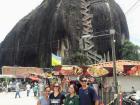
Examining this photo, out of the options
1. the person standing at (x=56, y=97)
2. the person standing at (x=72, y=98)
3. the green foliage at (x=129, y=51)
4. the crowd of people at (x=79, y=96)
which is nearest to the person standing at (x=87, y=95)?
the crowd of people at (x=79, y=96)

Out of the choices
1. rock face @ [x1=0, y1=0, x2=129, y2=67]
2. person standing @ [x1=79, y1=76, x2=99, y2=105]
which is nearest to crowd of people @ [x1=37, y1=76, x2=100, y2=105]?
person standing @ [x1=79, y1=76, x2=99, y2=105]

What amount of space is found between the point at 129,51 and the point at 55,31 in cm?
1224

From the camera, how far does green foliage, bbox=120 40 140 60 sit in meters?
73.7

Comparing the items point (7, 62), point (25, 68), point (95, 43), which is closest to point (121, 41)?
point (95, 43)

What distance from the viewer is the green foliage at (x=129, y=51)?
7374 centimetres

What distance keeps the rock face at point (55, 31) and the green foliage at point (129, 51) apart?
1.59 meters

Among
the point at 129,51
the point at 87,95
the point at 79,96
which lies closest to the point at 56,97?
the point at 79,96

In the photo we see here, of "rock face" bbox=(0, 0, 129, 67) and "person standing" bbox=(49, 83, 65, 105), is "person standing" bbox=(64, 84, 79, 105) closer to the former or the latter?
"person standing" bbox=(49, 83, 65, 105)

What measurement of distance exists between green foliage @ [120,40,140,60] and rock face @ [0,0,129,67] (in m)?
1.59

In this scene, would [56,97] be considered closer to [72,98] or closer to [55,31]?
[72,98]

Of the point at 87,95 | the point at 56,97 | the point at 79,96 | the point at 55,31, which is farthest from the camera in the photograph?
the point at 55,31

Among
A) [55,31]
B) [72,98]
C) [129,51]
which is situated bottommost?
[72,98]

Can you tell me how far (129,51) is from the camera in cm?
7775

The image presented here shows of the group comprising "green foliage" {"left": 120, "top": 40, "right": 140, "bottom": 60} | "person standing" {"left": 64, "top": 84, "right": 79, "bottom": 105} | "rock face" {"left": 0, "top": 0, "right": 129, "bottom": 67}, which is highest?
"rock face" {"left": 0, "top": 0, "right": 129, "bottom": 67}
